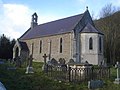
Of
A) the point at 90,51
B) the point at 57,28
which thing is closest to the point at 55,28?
the point at 57,28

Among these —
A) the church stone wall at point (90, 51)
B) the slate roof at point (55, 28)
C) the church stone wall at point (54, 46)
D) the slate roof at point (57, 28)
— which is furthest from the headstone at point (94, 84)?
the slate roof at point (55, 28)

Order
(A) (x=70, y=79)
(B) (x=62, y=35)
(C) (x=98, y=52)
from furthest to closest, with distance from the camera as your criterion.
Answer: (B) (x=62, y=35), (C) (x=98, y=52), (A) (x=70, y=79)

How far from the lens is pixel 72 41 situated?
35.1 meters

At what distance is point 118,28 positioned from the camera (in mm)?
45500

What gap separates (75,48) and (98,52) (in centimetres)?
369

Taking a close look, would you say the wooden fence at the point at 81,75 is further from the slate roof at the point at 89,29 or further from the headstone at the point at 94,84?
the slate roof at the point at 89,29

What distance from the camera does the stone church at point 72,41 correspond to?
3481 cm

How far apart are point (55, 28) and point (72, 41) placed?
6940 millimetres

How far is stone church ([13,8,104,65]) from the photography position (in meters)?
34.8

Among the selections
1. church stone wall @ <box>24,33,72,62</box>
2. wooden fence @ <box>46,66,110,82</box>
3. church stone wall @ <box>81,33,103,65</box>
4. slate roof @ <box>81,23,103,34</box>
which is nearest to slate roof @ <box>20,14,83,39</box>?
church stone wall @ <box>24,33,72,62</box>

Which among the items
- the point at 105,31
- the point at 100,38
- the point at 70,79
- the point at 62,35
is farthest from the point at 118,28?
the point at 70,79

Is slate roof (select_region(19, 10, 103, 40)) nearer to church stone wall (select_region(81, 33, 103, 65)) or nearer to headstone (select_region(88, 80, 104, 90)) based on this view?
church stone wall (select_region(81, 33, 103, 65))

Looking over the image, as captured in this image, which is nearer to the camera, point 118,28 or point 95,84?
point 95,84

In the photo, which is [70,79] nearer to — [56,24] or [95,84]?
[95,84]
